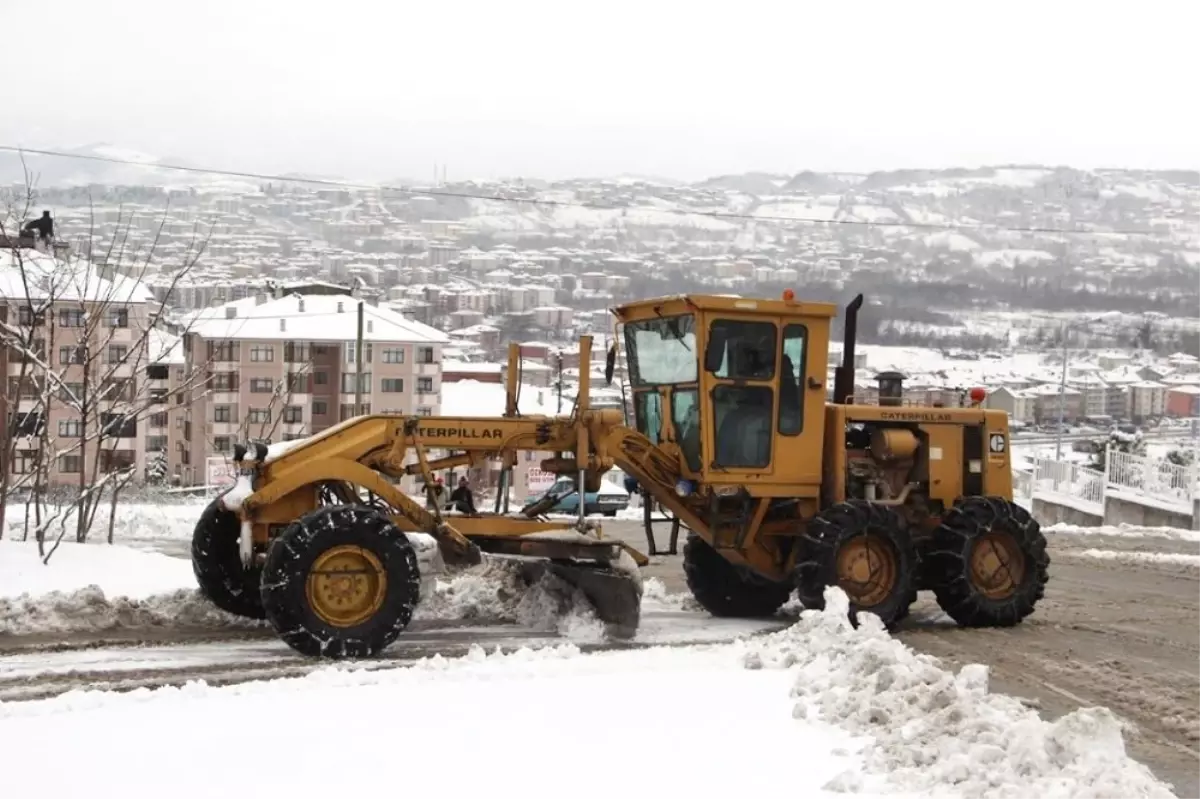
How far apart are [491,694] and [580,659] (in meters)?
1.44

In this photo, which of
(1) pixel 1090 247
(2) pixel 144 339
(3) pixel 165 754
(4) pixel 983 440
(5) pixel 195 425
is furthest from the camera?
(1) pixel 1090 247

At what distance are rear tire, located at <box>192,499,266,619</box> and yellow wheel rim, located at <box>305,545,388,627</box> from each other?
1.59 m

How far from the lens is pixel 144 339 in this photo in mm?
16141

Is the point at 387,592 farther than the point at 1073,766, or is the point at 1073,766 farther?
the point at 387,592

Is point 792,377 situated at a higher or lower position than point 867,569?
higher

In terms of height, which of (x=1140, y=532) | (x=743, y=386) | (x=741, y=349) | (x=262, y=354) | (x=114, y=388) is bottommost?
(x=1140, y=532)

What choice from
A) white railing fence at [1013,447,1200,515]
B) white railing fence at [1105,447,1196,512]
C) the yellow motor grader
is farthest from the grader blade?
white railing fence at [1105,447,1196,512]

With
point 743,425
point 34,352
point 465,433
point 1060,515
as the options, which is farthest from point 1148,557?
point 34,352

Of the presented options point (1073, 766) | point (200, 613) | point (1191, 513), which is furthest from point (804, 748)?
point (1191, 513)

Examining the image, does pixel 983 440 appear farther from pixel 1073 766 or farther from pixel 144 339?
pixel 144 339

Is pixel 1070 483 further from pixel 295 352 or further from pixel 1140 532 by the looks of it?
pixel 295 352

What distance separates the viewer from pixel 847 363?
13.4 metres

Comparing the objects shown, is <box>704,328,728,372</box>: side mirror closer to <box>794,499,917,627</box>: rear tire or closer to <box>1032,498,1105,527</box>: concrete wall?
<box>794,499,917,627</box>: rear tire

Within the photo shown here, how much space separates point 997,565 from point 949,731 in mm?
5714
